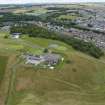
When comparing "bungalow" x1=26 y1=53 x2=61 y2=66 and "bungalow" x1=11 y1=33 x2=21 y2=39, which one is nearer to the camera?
"bungalow" x1=26 y1=53 x2=61 y2=66

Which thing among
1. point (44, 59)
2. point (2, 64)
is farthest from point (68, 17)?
point (2, 64)

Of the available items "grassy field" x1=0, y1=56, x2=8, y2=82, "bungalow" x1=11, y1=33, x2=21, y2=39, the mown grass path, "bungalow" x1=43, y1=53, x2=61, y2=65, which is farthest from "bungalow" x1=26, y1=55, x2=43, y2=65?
"bungalow" x1=11, y1=33, x2=21, y2=39

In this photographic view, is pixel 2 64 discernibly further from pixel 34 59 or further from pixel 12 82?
pixel 12 82

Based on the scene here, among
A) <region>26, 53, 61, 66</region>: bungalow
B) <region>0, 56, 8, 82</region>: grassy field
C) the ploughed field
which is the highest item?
<region>26, 53, 61, 66</region>: bungalow

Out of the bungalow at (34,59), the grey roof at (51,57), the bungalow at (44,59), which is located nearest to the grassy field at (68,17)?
the grey roof at (51,57)

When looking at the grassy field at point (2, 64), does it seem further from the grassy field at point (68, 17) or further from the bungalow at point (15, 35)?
the grassy field at point (68, 17)

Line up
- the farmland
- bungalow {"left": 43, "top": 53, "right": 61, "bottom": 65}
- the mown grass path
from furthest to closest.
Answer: bungalow {"left": 43, "top": 53, "right": 61, "bottom": 65} < the farmland < the mown grass path

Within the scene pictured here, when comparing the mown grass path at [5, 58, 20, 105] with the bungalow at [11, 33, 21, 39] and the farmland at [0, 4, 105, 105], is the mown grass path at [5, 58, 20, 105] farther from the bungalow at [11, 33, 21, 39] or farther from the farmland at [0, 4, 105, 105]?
the bungalow at [11, 33, 21, 39]

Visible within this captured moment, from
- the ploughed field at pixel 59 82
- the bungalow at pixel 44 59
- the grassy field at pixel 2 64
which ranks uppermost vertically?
the bungalow at pixel 44 59
